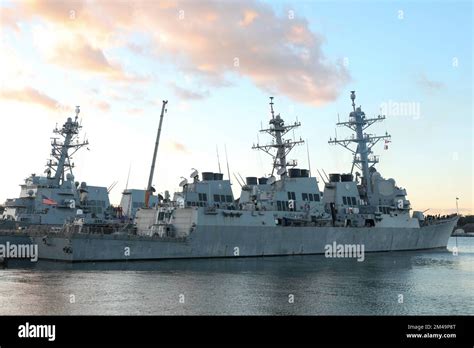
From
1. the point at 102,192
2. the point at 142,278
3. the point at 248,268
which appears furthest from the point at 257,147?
the point at 142,278

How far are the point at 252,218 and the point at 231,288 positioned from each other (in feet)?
54.1

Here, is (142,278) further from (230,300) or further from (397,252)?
(397,252)

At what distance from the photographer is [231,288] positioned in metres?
24.0

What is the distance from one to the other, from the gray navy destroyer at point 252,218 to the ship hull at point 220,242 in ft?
0.24

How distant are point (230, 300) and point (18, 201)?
Result: 3139 cm

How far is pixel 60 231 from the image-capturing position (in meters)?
34.9

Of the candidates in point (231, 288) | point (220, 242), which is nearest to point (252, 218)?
point (220, 242)

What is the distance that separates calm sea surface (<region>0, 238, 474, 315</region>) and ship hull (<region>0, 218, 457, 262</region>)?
1.21m

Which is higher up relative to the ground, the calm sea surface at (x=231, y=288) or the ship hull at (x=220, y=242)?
the ship hull at (x=220, y=242)

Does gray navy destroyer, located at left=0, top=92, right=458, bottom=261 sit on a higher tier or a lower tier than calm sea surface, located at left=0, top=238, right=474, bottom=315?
higher

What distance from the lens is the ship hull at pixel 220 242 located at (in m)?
34.1

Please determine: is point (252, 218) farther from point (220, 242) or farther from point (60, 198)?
point (60, 198)

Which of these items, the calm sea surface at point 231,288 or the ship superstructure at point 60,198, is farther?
the ship superstructure at point 60,198

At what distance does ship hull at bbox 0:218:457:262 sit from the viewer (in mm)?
34094
